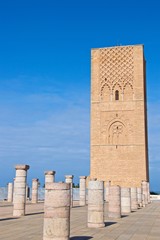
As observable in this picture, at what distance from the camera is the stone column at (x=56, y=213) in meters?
4.90

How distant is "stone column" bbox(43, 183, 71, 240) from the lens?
4902mm

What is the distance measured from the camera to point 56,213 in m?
4.94

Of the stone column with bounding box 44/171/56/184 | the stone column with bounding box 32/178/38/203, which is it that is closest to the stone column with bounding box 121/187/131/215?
the stone column with bounding box 44/171/56/184

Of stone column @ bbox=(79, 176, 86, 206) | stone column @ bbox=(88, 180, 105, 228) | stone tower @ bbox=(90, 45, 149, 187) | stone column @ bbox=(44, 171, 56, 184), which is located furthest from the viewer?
stone tower @ bbox=(90, 45, 149, 187)

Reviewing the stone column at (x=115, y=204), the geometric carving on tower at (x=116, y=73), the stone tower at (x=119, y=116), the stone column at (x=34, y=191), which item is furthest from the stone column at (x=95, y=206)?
the geometric carving on tower at (x=116, y=73)

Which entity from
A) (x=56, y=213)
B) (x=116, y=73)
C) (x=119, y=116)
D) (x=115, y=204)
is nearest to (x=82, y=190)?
(x=115, y=204)

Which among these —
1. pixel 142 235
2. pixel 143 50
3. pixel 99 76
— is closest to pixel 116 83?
pixel 99 76

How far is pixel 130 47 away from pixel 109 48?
1.57 meters

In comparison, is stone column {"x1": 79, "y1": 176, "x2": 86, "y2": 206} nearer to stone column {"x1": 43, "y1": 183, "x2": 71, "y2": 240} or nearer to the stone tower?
the stone tower

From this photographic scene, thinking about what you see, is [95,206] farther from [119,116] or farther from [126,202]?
[119,116]

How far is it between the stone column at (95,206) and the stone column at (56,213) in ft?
7.25

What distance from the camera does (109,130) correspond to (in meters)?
25.9

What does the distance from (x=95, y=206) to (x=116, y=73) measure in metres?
20.0

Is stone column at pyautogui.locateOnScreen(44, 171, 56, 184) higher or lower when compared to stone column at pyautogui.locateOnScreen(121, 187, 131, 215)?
higher
